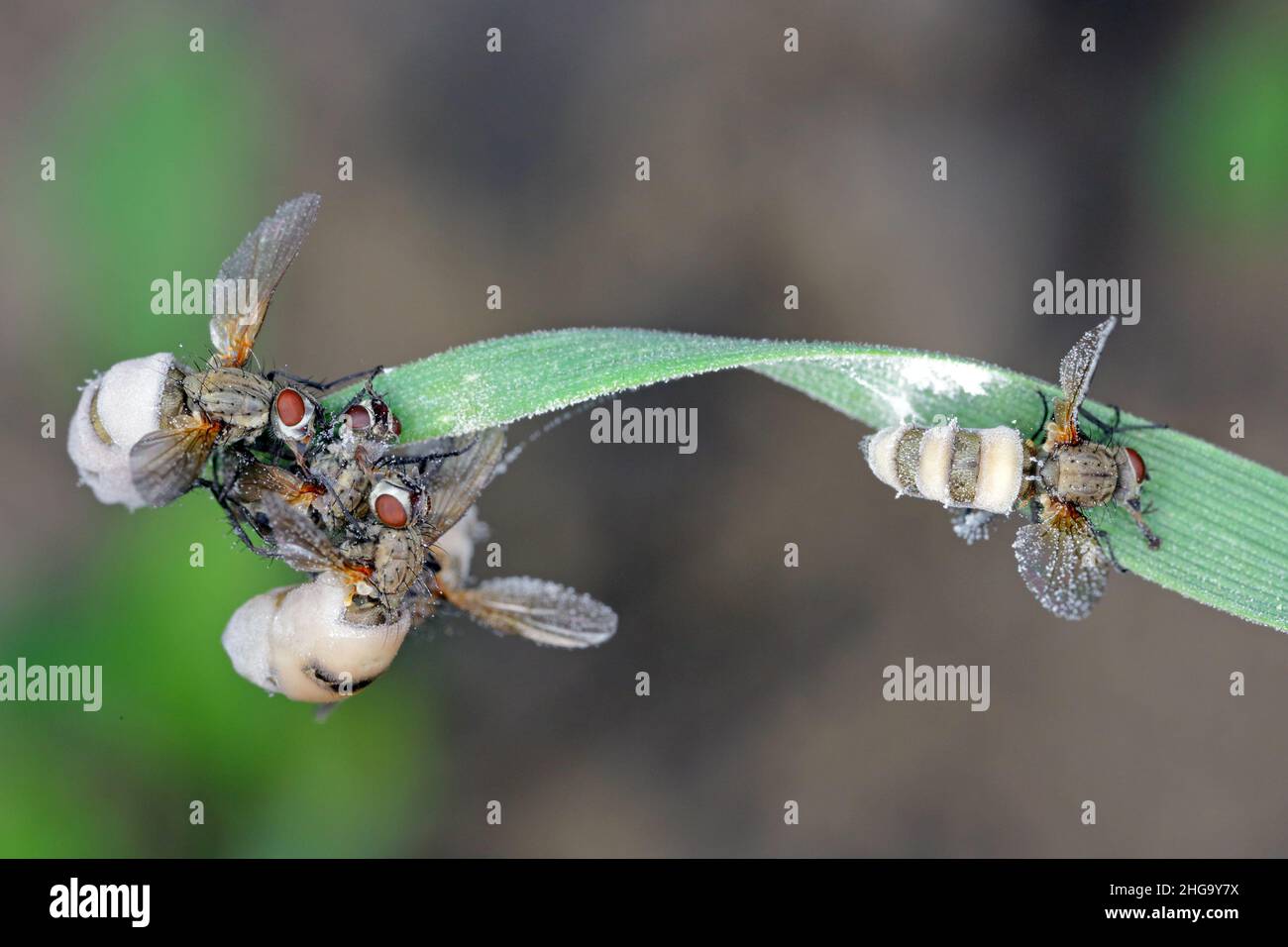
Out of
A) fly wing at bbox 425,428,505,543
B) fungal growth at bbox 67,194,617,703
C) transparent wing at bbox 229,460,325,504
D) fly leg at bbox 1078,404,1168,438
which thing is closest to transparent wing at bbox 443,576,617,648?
fungal growth at bbox 67,194,617,703

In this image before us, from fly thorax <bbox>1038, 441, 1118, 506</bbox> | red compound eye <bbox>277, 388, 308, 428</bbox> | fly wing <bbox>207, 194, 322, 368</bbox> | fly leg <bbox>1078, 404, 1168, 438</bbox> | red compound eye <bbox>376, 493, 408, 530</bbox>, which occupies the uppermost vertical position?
fly wing <bbox>207, 194, 322, 368</bbox>

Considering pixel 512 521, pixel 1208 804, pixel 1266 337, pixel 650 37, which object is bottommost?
pixel 1208 804

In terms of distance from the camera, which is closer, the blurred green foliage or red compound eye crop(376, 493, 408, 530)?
red compound eye crop(376, 493, 408, 530)

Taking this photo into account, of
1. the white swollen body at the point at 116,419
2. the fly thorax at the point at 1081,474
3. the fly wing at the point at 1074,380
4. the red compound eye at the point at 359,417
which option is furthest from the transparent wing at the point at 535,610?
the fly wing at the point at 1074,380

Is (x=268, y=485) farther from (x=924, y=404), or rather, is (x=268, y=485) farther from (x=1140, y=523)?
(x=1140, y=523)

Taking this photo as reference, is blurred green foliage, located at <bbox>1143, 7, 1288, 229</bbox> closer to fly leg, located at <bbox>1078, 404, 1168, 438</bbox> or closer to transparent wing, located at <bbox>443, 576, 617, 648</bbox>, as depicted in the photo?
fly leg, located at <bbox>1078, 404, 1168, 438</bbox>

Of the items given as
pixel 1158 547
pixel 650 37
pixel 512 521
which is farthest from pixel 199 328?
pixel 1158 547

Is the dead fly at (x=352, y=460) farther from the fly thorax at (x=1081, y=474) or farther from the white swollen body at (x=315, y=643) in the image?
the fly thorax at (x=1081, y=474)

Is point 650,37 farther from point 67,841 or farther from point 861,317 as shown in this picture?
point 67,841
